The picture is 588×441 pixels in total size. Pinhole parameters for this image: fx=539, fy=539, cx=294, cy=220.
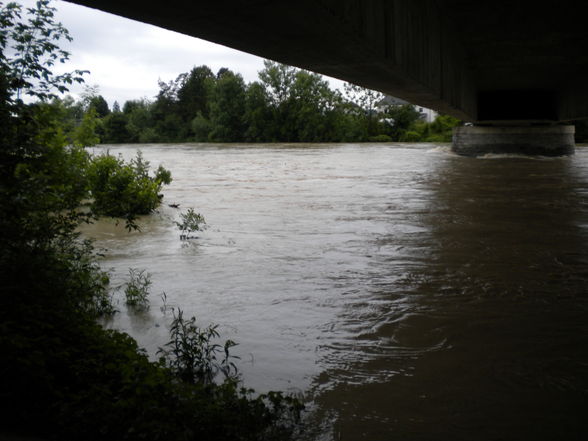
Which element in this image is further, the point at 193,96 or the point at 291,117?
the point at 193,96

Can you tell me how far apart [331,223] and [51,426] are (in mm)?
9805

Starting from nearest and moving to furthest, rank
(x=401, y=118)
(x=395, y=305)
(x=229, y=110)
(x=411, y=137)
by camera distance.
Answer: (x=395, y=305)
(x=411, y=137)
(x=401, y=118)
(x=229, y=110)

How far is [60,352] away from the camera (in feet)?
13.6

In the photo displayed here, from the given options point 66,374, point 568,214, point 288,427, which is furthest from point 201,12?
point 568,214

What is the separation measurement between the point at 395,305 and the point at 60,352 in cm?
429

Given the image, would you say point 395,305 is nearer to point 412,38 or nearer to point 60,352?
point 412,38

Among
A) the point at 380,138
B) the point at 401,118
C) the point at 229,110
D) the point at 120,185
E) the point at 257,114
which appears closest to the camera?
the point at 120,185

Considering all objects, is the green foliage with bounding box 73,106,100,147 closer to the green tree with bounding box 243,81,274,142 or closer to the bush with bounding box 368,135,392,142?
the bush with bounding box 368,135,392,142

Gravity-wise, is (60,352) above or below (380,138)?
below

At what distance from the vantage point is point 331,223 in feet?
42.5

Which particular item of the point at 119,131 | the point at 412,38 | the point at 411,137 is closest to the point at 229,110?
the point at 119,131

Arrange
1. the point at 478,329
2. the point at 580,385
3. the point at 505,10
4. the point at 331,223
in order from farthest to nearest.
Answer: the point at 331,223, the point at 505,10, the point at 478,329, the point at 580,385

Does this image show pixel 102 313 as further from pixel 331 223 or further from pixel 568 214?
pixel 568 214

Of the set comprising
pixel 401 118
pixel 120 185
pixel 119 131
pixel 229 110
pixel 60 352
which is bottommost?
pixel 60 352
